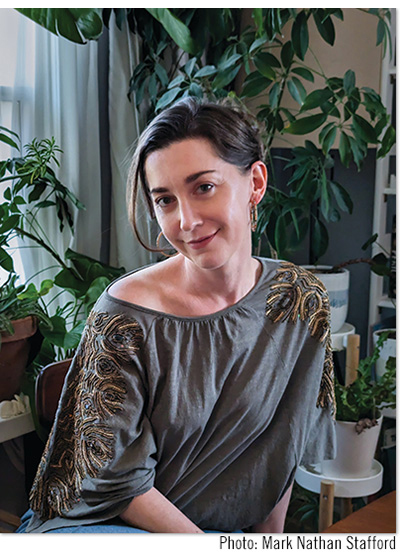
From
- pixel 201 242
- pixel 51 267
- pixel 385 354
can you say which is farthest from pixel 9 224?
pixel 385 354

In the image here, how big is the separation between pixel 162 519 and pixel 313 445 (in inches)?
13.4

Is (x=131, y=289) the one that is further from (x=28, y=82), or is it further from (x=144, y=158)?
Result: (x=28, y=82)

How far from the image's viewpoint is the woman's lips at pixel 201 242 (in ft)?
2.97

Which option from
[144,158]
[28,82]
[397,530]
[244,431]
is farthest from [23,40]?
[397,530]

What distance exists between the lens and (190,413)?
94cm

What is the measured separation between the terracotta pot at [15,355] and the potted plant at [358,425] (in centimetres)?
72

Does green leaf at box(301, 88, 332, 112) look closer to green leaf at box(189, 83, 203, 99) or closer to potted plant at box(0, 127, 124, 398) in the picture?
green leaf at box(189, 83, 203, 99)

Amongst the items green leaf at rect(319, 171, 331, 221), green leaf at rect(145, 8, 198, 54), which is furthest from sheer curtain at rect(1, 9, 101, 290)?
green leaf at rect(319, 171, 331, 221)

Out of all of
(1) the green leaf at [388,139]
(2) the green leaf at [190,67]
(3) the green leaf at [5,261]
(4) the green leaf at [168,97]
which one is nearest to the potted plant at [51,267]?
(3) the green leaf at [5,261]

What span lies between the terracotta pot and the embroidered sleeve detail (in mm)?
365

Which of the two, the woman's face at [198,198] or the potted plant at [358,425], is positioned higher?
the woman's face at [198,198]

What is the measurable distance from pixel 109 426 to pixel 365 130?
917 mm

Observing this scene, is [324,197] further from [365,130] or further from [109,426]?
[109,426]

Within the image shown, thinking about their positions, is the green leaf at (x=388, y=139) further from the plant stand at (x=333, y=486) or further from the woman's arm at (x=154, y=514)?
the woman's arm at (x=154, y=514)
